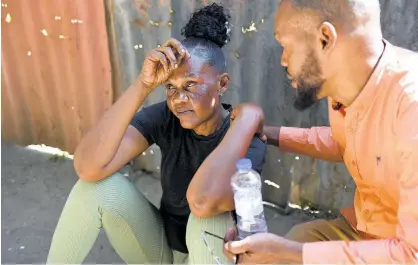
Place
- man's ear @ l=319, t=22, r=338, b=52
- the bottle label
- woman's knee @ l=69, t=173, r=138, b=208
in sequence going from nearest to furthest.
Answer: man's ear @ l=319, t=22, r=338, b=52 → the bottle label → woman's knee @ l=69, t=173, r=138, b=208

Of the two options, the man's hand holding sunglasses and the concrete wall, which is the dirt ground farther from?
the man's hand holding sunglasses

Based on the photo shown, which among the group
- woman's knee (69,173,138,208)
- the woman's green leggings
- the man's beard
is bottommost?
the woman's green leggings

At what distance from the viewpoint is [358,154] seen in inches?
88.4

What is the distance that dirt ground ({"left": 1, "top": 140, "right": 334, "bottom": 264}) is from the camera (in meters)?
3.35

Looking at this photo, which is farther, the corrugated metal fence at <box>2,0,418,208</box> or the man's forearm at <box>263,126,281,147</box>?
the corrugated metal fence at <box>2,0,418,208</box>

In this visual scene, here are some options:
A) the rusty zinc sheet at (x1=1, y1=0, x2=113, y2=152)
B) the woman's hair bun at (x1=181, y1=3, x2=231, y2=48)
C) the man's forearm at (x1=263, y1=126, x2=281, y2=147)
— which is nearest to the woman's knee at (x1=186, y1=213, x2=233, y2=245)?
the man's forearm at (x1=263, y1=126, x2=281, y2=147)

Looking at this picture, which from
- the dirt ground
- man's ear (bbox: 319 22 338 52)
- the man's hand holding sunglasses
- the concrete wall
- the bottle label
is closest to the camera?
man's ear (bbox: 319 22 338 52)

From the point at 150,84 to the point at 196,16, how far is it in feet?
1.20

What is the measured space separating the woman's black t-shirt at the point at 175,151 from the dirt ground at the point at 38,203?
67 cm

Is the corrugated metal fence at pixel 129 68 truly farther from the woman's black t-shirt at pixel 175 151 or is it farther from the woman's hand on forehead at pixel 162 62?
the woman's hand on forehead at pixel 162 62

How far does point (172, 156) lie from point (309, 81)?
0.83m

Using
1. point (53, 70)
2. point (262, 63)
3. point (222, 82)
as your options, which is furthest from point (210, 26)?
point (53, 70)

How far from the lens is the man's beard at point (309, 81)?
2.08 meters

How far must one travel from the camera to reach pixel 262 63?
10.5 feet
